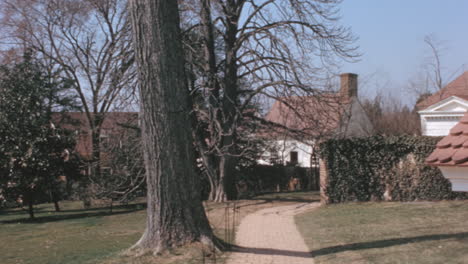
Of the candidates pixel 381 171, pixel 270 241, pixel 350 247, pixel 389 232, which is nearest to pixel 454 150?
pixel 350 247

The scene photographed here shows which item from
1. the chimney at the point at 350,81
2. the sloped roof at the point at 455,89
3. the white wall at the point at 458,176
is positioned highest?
the chimney at the point at 350,81

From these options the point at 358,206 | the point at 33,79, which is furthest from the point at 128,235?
the point at 33,79

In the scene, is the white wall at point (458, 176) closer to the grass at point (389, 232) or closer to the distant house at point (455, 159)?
the distant house at point (455, 159)

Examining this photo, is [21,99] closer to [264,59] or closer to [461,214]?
[264,59]

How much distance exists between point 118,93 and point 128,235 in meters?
6.33

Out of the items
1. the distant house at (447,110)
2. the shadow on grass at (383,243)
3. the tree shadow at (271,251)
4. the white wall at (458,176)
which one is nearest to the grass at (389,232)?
the shadow on grass at (383,243)

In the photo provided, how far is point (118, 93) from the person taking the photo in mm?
18688

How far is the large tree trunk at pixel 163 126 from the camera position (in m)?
9.46

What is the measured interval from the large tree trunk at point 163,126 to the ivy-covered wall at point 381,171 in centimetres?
1035

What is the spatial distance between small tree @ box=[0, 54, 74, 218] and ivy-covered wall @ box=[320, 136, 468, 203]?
1241 cm

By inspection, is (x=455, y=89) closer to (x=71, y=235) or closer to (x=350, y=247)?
(x=350, y=247)

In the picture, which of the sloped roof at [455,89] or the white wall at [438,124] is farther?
the sloped roof at [455,89]

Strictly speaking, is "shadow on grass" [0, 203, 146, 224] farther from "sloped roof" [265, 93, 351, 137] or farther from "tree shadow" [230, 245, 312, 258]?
"tree shadow" [230, 245, 312, 258]

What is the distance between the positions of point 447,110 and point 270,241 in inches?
640
